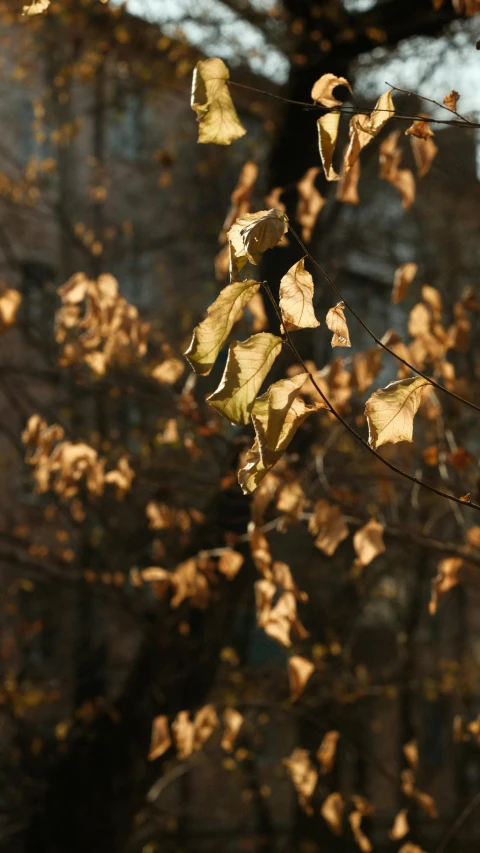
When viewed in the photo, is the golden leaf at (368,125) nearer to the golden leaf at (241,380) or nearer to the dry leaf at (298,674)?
the golden leaf at (241,380)

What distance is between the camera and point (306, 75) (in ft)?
18.2

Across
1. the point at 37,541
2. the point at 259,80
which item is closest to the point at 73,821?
the point at 259,80

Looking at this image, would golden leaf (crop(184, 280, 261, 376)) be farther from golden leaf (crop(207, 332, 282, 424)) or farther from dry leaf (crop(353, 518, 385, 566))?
dry leaf (crop(353, 518, 385, 566))

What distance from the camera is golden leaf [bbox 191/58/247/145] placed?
1.83 meters

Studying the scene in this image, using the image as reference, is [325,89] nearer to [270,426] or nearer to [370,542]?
[270,426]

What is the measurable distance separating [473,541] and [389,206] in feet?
48.2

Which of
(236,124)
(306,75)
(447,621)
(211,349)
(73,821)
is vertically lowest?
(447,621)

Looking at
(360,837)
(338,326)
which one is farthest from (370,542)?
(360,837)

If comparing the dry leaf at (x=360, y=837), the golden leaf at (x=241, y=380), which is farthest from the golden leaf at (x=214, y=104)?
the dry leaf at (x=360, y=837)

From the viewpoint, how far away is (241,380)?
1.48 meters

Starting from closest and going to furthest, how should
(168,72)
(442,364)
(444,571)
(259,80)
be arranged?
(444,571) → (442,364) → (168,72) → (259,80)

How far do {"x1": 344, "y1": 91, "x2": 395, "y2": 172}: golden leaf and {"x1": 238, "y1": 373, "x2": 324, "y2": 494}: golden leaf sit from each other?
52cm

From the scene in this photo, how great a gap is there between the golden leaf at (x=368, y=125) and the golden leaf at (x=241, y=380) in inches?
19.9

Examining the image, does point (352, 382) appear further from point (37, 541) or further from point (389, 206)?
point (389, 206)
